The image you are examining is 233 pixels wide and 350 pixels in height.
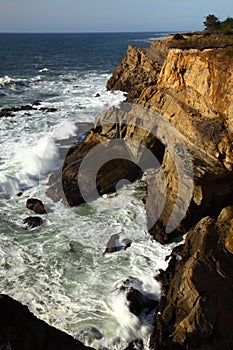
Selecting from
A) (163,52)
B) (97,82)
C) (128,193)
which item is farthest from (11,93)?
(128,193)

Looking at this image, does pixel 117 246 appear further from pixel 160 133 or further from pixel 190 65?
pixel 190 65

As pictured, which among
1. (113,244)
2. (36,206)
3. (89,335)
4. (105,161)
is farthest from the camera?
(105,161)

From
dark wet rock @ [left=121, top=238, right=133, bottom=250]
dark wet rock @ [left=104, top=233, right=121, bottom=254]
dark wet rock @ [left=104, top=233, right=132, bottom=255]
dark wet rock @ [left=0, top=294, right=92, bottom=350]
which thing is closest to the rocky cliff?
dark wet rock @ [left=121, top=238, right=133, bottom=250]

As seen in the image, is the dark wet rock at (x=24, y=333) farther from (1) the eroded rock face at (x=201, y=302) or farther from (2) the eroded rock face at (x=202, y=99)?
(2) the eroded rock face at (x=202, y=99)

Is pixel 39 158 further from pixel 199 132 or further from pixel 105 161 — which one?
pixel 199 132

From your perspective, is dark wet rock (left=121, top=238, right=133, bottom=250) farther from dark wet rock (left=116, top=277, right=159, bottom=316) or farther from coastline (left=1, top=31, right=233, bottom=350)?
dark wet rock (left=116, top=277, right=159, bottom=316)

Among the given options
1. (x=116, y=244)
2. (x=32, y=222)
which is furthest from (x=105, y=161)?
(x=116, y=244)

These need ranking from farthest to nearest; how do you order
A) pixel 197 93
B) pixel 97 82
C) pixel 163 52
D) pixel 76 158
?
pixel 97 82 < pixel 163 52 < pixel 76 158 < pixel 197 93

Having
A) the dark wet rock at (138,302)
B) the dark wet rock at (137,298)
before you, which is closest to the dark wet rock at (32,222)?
the dark wet rock at (137,298)
